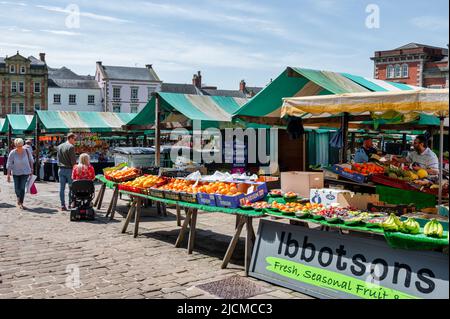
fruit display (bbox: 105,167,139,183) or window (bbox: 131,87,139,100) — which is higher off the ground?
window (bbox: 131,87,139,100)

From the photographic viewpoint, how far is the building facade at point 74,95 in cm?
6412

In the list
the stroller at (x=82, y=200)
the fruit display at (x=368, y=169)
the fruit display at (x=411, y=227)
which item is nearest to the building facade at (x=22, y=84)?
the stroller at (x=82, y=200)

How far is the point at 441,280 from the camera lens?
4141 mm

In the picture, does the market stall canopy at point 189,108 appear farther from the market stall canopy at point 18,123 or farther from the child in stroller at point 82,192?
the market stall canopy at point 18,123

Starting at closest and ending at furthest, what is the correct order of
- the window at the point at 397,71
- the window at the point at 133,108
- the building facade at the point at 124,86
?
the window at the point at 397,71 → the building facade at the point at 124,86 → the window at the point at 133,108

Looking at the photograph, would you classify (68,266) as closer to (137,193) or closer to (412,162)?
(137,193)

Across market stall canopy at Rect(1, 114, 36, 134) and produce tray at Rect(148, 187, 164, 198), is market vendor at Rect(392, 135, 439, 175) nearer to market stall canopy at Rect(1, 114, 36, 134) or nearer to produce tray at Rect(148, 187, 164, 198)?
produce tray at Rect(148, 187, 164, 198)

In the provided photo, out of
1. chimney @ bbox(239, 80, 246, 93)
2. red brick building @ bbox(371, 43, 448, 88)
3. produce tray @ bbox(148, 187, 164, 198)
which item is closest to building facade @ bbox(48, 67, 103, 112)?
chimney @ bbox(239, 80, 246, 93)

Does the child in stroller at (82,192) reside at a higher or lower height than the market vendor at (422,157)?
lower

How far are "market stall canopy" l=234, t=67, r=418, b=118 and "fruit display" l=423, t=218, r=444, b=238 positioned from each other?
4732mm

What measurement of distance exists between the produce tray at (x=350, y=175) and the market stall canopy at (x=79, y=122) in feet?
49.3

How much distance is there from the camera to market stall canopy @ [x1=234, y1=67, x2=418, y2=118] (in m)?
8.92
